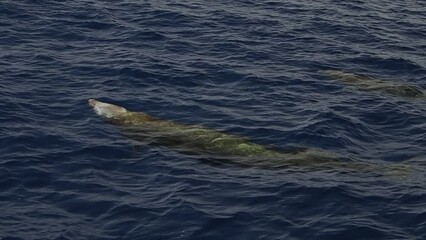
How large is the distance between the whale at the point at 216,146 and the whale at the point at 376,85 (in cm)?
650

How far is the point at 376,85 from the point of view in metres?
26.3

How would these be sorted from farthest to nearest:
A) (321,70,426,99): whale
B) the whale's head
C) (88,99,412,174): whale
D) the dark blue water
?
(321,70,426,99): whale, the whale's head, (88,99,412,174): whale, the dark blue water

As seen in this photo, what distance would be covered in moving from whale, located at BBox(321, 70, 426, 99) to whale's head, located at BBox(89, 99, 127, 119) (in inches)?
346

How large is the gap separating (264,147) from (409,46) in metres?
13.2

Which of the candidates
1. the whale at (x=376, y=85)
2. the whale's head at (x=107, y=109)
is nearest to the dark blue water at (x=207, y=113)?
the whale's head at (x=107, y=109)

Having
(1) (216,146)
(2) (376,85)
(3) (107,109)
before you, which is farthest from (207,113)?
(2) (376,85)

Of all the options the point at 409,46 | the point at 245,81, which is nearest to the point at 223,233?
the point at 245,81

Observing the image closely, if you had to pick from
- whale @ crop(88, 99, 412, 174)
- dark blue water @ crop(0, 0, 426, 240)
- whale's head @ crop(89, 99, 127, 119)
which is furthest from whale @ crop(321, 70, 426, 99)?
whale's head @ crop(89, 99, 127, 119)

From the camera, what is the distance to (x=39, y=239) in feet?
51.1

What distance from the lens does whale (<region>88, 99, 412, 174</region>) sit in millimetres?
19531

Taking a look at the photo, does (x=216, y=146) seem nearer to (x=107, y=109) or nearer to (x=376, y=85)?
(x=107, y=109)

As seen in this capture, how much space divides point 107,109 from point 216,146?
442cm

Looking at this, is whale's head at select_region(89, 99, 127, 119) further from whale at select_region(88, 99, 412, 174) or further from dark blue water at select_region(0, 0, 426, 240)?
dark blue water at select_region(0, 0, 426, 240)

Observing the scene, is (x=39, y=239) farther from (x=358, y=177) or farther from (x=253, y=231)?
(x=358, y=177)
